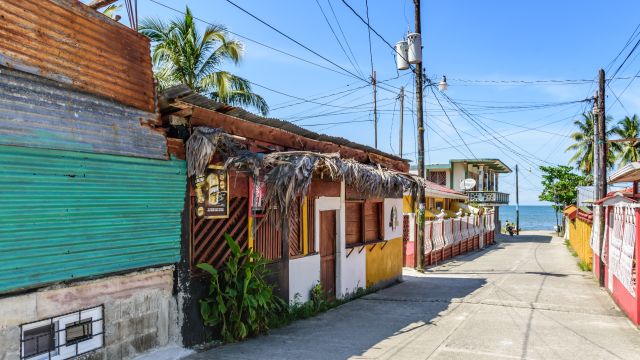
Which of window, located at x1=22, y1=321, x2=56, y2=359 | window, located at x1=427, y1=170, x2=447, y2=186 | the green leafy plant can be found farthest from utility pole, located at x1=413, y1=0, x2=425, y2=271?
window, located at x1=427, y1=170, x2=447, y2=186

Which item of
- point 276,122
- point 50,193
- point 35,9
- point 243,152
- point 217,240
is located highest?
point 35,9

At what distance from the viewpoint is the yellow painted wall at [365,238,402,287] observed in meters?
12.7

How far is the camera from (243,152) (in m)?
7.15

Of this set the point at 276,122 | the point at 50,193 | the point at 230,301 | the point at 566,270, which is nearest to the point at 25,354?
the point at 50,193

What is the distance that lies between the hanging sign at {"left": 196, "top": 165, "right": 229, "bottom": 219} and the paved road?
1.95 m

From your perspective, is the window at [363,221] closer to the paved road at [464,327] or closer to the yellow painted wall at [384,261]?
the yellow painted wall at [384,261]

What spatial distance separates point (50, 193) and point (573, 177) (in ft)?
160

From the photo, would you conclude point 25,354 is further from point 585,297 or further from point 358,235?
point 585,297

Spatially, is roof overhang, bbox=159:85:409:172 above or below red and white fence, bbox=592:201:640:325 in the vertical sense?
above

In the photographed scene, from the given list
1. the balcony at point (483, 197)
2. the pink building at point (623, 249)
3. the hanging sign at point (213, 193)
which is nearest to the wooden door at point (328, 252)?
the hanging sign at point (213, 193)

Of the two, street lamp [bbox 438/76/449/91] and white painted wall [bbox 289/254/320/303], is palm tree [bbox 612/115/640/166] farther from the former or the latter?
white painted wall [bbox 289/254/320/303]

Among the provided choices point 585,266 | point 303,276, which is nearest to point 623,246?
point 303,276

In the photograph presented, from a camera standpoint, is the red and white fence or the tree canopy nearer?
the red and white fence

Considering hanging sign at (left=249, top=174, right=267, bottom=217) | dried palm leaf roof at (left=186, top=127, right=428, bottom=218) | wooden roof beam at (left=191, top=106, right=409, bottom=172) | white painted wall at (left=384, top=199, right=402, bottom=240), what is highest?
wooden roof beam at (left=191, top=106, right=409, bottom=172)
